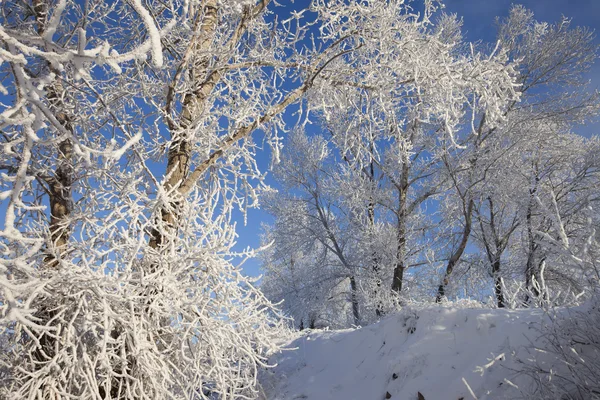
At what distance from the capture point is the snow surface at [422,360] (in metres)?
3.35

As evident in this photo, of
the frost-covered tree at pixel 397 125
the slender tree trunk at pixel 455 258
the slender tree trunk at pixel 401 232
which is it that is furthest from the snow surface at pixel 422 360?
the slender tree trunk at pixel 401 232

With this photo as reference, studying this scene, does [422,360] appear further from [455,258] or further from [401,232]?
[401,232]

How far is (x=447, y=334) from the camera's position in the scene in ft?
13.7

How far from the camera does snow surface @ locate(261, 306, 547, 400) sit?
3.35 m

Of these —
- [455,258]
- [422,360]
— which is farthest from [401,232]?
[422,360]

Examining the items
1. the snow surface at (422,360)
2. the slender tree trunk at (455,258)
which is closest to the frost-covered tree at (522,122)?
the slender tree trunk at (455,258)

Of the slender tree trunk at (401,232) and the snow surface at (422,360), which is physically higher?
the slender tree trunk at (401,232)

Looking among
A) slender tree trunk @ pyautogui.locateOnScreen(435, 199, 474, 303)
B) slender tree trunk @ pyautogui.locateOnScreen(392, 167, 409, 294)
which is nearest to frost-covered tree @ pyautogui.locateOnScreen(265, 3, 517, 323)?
slender tree trunk @ pyautogui.locateOnScreen(392, 167, 409, 294)

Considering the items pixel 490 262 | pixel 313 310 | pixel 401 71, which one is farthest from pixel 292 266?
pixel 401 71

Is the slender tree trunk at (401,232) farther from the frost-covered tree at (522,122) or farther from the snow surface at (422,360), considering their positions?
the snow surface at (422,360)

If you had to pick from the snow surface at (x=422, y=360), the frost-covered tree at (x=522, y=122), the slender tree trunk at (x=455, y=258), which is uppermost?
the frost-covered tree at (x=522, y=122)

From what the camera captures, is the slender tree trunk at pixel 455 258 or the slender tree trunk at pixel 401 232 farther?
the slender tree trunk at pixel 401 232

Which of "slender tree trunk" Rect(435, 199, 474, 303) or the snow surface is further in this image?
"slender tree trunk" Rect(435, 199, 474, 303)

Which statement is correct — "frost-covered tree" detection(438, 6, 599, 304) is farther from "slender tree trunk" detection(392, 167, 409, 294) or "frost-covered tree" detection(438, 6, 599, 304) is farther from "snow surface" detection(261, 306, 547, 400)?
"snow surface" detection(261, 306, 547, 400)
